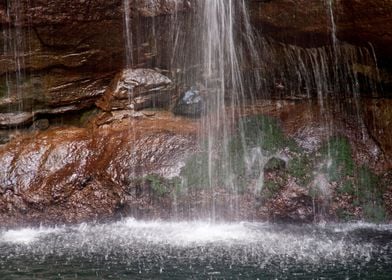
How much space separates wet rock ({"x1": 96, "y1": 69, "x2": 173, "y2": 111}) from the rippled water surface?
2.28 metres

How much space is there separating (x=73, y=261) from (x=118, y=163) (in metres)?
2.51

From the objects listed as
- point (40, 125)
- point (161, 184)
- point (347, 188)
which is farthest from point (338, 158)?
point (40, 125)

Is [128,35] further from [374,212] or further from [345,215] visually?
[374,212]

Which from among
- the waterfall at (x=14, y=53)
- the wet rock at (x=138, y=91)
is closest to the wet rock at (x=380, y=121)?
the wet rock at (x=138, y=91)

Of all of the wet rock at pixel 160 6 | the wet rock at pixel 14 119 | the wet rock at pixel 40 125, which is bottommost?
the wet rock at pixel 40 125

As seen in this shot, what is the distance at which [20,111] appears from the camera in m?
9.99

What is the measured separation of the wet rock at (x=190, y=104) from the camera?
9967 mm

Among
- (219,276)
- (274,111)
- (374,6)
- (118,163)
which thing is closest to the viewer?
(219,276)

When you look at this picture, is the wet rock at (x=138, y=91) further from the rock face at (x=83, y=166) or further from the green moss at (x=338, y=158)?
the green moss at (x=338, y=158)

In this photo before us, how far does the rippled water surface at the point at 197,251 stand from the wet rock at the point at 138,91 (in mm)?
2276

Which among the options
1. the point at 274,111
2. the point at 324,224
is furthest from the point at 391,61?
the point at 324,224

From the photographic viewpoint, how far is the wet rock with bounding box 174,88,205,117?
9.97 meters

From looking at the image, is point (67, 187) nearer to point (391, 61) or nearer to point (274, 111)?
point (274, 111)

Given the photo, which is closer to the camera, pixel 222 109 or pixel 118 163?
pixel 118 163
